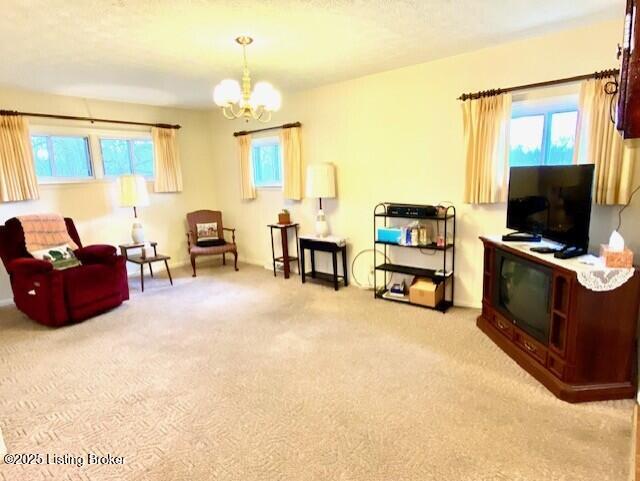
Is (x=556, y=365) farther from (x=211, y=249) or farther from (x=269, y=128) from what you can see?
(x=269, y=128)

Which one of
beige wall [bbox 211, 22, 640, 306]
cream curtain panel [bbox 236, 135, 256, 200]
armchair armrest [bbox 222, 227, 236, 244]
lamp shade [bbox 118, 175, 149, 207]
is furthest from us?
armchair armrest [bbox 222, 227, 236, 244]

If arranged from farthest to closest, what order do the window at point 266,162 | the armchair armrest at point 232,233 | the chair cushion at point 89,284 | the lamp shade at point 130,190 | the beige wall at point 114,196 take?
the armchair armrest at point 232,233, the window at point 266,162, the lamp shade at point 130,190, the beige wall at point 114,196, the chair cushion at point 89,284

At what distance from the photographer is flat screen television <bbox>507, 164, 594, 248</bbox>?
245cm

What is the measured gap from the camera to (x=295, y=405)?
2.34 meters

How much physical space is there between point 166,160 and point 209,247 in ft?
5.07

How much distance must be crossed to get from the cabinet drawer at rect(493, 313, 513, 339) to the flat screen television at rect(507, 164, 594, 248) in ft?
2.41

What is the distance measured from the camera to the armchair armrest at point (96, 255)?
410 centimetres

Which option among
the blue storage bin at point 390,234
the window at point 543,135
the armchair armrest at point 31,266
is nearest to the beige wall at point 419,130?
the window at point 543,135

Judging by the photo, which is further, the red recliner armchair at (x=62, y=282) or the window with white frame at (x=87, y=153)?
the window with white frame at (x=87, y=153)

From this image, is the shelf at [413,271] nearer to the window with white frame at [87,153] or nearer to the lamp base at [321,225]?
the lamp base at [321,225]

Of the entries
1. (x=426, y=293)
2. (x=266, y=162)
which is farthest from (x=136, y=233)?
(x=426, y=293)

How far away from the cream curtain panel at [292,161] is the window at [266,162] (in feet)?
1.17

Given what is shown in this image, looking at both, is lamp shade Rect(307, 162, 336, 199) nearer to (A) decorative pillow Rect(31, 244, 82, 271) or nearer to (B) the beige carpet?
(B) the beige carpet
